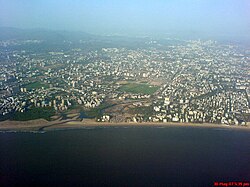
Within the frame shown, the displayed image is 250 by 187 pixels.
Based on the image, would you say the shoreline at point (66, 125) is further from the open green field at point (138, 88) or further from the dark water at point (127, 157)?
the open green field at point (138, 88)

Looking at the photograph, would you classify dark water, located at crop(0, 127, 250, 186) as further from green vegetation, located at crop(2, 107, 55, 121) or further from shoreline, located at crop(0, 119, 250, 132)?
green vegetation, located at crop(2, 107, 55, 121)

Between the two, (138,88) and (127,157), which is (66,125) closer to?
(127,157)

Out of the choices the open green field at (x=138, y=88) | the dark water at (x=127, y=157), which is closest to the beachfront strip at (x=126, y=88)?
the open green field at (x=138, y=88)

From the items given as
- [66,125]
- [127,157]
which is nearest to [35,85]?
[66,125]

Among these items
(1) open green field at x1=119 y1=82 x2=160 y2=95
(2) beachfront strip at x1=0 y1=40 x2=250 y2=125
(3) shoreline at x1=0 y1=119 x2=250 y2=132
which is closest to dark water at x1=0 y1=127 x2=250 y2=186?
(3) shoreline at x1=0 y1=119 x2=250 y2=132

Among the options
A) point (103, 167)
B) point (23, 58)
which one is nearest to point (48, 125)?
point (103, 167)

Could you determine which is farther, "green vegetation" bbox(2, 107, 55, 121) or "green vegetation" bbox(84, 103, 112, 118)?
"green vegetation" bbox(84, 103, 112, 118)
